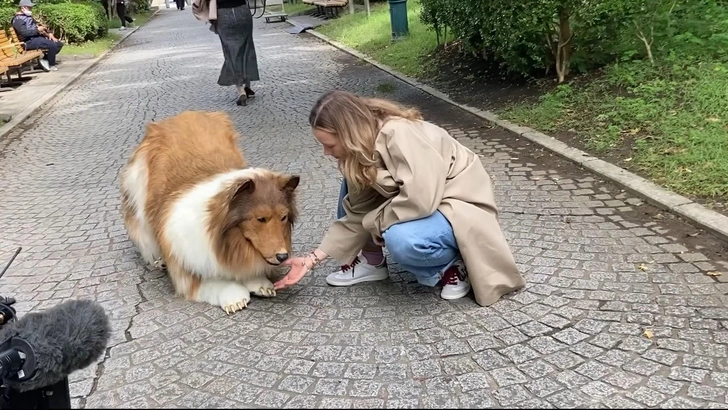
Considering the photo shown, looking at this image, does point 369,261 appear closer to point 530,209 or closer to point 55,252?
point 530,209

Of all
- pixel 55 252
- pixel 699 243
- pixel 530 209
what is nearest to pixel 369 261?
pixel 530 209

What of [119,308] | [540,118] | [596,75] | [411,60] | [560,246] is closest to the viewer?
[119,308]

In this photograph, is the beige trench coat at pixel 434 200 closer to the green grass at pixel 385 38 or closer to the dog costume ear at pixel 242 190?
the dog costume ear at pixel 242 190

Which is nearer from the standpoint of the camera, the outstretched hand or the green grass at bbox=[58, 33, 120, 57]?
the outstretched hand

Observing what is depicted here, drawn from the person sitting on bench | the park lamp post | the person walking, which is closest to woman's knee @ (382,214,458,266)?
the park lamp post

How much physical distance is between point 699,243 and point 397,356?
8.12ft

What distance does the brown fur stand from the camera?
3.66m

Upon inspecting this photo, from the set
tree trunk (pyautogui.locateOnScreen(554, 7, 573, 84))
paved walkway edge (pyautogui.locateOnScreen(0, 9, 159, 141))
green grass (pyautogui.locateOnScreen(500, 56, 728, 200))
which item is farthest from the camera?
paved walkway edge (pyautogui.locateOnScreen(0, 9, 159, 141))

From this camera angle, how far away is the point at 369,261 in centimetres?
435

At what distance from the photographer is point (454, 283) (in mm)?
4000

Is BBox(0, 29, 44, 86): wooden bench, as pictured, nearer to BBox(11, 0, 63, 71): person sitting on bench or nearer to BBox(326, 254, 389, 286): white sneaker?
BBox(11, 0, 63, 71): person sitting on bench

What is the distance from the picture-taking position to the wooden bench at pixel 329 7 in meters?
22.3

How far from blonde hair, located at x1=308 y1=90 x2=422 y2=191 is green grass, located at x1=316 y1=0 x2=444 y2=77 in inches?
312

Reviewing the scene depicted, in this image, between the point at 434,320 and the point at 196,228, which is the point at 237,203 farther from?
the point at 434,320
